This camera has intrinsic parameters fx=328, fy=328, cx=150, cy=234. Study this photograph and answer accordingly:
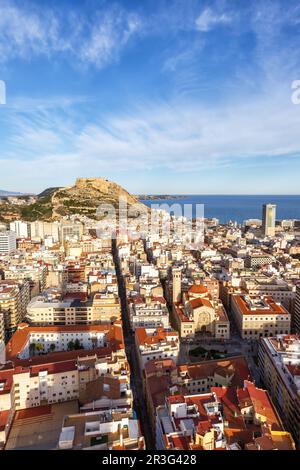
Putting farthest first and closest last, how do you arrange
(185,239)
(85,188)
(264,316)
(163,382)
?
(85,188) → (185,239) → (264,316) → (163,382)

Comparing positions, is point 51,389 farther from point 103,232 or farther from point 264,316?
point 103,232

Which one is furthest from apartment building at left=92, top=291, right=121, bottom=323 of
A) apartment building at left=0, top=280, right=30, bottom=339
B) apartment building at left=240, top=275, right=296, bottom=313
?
apartment building at left=240, top=275, right=296, bottom=313

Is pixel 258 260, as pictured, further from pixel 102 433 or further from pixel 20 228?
pixel 20 228

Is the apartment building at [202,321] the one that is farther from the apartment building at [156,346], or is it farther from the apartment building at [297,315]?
the apartment building at [297,315]

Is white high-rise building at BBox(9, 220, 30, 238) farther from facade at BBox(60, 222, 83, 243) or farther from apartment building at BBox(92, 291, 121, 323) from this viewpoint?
apartment building at BBox(92, 291, 121, 323)

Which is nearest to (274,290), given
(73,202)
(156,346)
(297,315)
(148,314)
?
(297,315)
